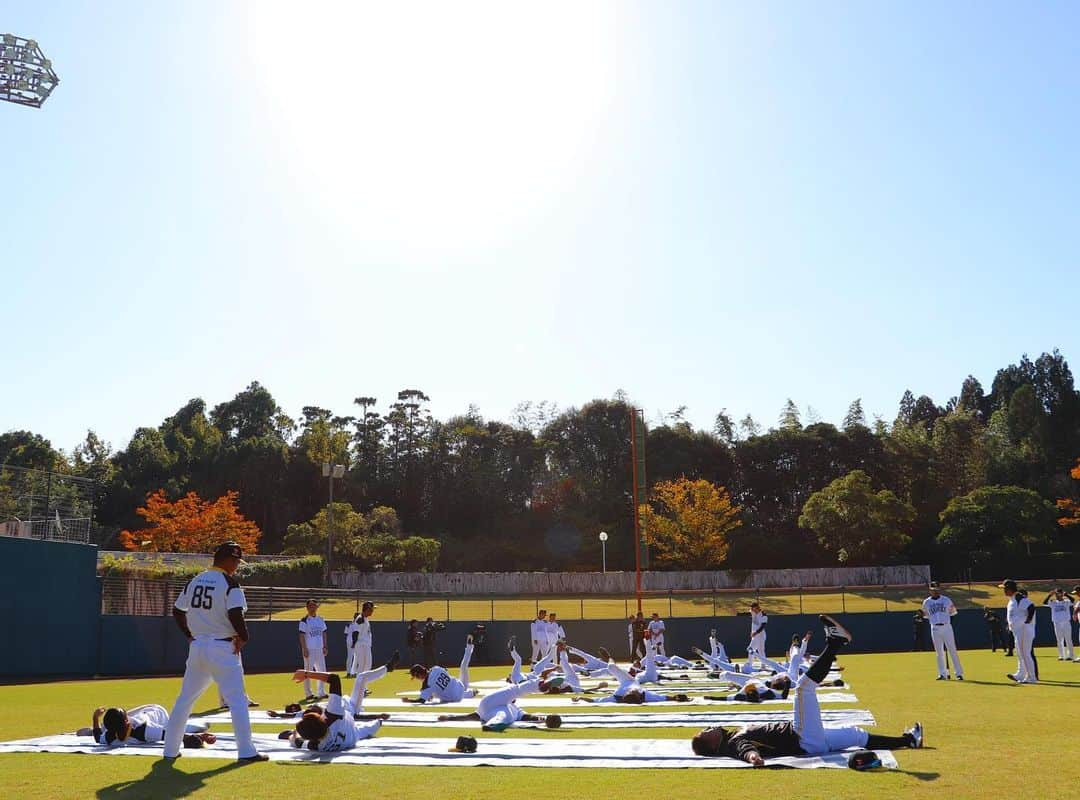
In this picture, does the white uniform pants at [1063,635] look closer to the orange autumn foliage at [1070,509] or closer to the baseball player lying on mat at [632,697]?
the baseball player lying on mat at [632,697]

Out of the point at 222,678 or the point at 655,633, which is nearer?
the point at 222,678

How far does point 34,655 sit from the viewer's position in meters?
25.2

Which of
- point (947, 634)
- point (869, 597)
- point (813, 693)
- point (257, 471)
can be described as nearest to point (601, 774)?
point (813, 693)

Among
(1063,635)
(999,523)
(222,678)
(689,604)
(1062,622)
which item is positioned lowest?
(689,604)

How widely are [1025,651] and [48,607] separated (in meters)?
24.6

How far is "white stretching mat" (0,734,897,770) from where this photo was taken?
8.13 m

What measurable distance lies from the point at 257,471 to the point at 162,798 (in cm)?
7400

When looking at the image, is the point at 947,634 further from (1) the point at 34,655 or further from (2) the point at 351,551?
(2) the point at 351,551

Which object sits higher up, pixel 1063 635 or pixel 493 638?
pixel 1063 635

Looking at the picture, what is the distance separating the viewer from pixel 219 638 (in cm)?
859

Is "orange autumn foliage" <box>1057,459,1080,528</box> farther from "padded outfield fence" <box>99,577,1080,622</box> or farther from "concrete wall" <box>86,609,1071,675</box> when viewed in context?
"concrete wall" <box>86,609,1071,675</box>

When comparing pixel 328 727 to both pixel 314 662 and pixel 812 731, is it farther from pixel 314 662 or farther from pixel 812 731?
pixel 314 662

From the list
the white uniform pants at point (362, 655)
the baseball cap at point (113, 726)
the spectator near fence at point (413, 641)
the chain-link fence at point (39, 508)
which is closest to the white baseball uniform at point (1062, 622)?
the white uniform pants at point (362, 655)

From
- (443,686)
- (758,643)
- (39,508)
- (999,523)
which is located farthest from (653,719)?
(999,523)
